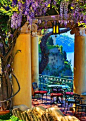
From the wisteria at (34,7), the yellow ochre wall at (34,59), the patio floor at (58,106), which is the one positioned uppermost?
the wisteria at (34,7)

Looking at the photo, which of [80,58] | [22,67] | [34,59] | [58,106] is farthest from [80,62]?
[34,59]

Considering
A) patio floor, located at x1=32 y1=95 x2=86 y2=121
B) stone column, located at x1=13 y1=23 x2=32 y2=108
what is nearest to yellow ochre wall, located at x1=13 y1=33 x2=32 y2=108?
stone column, located at x1=13 y1=23 x2=32 y2=108

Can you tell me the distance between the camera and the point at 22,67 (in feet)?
22.2

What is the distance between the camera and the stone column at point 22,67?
6.73 meters

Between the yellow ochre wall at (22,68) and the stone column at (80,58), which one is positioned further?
the stone column at (80,58)

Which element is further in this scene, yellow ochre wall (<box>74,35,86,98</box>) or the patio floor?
yellow ochre wall (<box>74,35,86,98</box>)

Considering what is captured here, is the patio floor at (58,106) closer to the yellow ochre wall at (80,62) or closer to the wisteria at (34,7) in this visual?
the yellow ochre wall at (80,62)

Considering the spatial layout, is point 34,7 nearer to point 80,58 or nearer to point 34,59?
point 80,58

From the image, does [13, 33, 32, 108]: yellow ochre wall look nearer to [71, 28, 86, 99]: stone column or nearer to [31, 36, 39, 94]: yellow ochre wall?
[71, 28, 86, 99]: stone column

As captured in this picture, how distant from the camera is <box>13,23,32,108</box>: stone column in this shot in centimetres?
673

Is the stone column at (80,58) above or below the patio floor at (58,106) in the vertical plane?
above

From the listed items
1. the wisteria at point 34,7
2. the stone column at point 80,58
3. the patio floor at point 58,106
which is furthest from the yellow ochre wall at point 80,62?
the wisteria at point 34,7

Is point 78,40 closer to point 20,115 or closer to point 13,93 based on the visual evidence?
point 13,93

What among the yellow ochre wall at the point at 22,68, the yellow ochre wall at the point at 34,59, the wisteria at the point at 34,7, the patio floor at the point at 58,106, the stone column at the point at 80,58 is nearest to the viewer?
the wisteria at the point at 34,7
